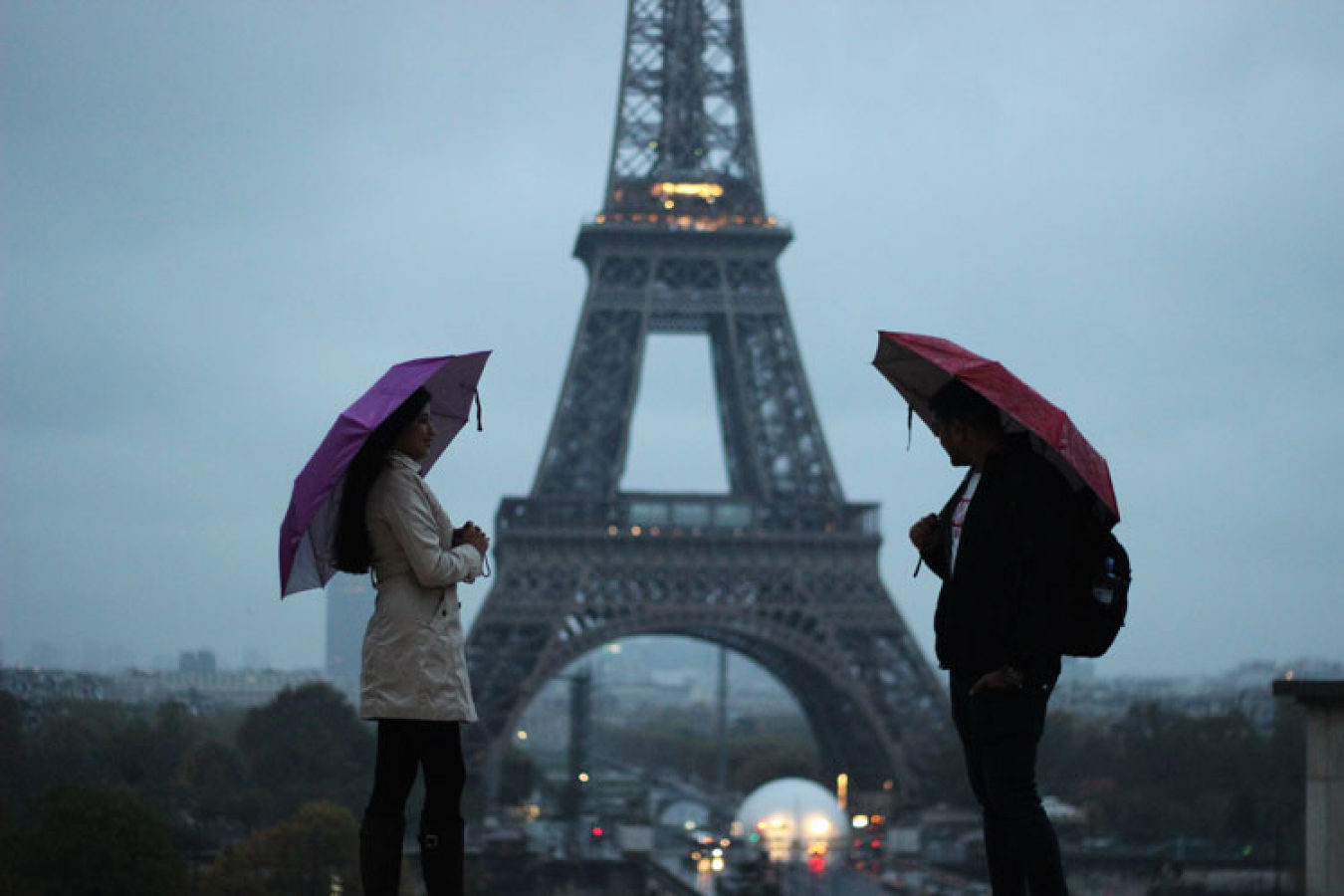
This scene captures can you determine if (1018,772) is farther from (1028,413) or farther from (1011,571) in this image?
(1028,413)

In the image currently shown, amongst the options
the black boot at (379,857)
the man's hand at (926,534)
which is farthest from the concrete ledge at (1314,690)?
the black boot at (379,857)

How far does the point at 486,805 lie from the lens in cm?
4716

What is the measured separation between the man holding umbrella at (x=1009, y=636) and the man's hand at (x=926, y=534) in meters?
0.25

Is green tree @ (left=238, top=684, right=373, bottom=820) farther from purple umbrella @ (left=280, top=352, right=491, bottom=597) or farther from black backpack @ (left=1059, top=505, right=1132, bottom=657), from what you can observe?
black backpack @ (left=1059, top=505, right=1132, bottom=657)

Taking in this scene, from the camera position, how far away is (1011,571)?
20.8ft

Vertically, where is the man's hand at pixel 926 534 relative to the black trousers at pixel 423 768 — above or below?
above

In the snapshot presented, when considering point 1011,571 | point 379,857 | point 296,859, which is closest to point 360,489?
point 379,857

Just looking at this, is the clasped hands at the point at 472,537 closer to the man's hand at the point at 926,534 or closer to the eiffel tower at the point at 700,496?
the man's hand at the point at 926,534

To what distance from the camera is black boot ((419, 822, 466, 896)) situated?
7.04 meters

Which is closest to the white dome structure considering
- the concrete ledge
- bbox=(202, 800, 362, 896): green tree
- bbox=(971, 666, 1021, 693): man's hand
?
bbox=(202, 800, 362, 896): green tree

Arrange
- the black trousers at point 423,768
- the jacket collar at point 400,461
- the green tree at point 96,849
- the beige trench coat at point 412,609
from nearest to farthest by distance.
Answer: the beige trench coat at point 412,609 → the black trousers at point 423,768 → the jacket collar at point 400,461 → the green tree at point 96,849

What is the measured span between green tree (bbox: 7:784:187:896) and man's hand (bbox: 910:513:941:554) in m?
19.7

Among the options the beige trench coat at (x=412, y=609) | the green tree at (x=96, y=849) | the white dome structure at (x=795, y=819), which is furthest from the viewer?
the white dome structure at (x=795, y=819)

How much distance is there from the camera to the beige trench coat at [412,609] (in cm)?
683
